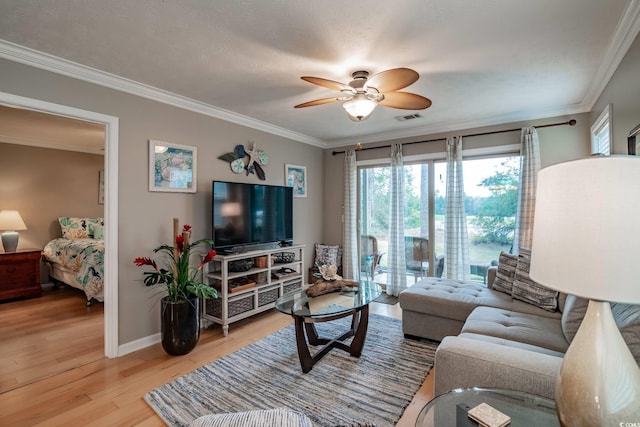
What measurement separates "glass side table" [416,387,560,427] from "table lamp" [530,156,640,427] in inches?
11.5

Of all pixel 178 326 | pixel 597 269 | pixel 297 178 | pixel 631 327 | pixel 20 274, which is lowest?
pixel 178 326

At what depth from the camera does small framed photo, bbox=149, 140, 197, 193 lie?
117 inches

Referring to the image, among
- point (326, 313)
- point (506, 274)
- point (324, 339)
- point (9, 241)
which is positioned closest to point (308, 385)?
point (326, 313)

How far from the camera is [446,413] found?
1197mm

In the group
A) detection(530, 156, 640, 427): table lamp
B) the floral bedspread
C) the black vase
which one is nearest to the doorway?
the black vase

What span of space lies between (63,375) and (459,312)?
336 cm

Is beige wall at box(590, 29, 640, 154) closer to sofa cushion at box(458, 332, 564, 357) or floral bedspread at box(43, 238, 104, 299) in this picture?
sofa cushion at box(458, 332, 564, 357)

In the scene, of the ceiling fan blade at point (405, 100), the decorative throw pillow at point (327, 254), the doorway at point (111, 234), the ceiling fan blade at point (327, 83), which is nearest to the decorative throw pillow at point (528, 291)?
the ceiling fan blade at point (405, 100)

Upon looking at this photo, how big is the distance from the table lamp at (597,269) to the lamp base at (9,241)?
6398 millimetres

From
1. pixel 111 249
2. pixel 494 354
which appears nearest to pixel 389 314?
pixel 494 354

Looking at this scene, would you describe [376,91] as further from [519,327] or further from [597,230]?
[519,327]

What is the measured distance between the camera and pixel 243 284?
3.46m

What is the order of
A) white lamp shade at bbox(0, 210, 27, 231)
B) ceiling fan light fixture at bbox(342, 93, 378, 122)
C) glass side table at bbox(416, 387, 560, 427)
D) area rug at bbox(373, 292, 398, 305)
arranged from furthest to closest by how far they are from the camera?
white lamp shade at bbox(0, 210, 27, 231) → area rug at bbox(373, 292, 398, 305) → ceiling fan light fixture at bbox(342, 93, 378, 122) → glass side table at bbox(416, 387, 560, 427)

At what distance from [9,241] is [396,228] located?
5778mm
